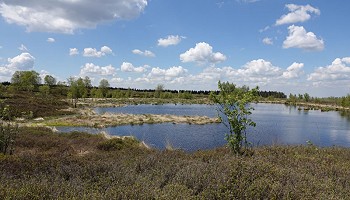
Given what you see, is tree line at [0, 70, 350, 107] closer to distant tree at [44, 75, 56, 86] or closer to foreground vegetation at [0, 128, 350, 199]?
distant tree at [44, 75, 56, 86]

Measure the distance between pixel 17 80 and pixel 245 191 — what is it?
123 meters

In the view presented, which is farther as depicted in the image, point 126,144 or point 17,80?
point 17,80

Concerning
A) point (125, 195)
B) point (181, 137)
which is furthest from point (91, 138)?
point (125, 195)

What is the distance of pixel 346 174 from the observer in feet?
24.8

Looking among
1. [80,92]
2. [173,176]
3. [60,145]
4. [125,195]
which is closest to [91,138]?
[60,145]

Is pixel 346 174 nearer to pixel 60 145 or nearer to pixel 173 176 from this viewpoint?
pixel 173 176

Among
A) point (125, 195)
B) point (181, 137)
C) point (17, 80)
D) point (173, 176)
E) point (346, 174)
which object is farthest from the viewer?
point (17, 80)

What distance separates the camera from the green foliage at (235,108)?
39.2 ft

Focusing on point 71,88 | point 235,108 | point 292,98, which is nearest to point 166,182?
point 235,108

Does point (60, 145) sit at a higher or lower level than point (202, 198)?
lower

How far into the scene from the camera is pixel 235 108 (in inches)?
498

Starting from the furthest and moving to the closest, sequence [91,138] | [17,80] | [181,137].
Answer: [17,80] → [181,137] → [91,138]

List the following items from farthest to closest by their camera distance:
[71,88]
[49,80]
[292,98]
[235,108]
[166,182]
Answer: [292,98] < [49,80] < [71,88] < [235,108] < [166,182]

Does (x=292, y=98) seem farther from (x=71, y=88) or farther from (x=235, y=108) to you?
(x=235, y=108)
